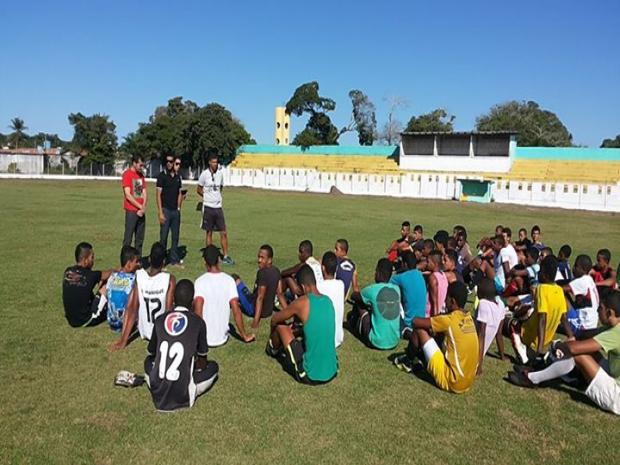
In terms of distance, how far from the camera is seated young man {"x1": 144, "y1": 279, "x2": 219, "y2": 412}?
4863 millimetres

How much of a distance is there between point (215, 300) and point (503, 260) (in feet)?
18.5

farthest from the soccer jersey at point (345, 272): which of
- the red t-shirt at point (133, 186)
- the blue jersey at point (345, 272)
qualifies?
the red t-shirt at point (133, 186)

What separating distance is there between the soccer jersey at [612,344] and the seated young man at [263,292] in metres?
4.11

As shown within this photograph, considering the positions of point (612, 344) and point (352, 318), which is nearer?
point (612, 344)

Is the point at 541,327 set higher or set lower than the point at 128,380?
higher

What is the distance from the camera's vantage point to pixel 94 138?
76188 millimetres

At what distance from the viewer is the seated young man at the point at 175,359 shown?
486 centimetres

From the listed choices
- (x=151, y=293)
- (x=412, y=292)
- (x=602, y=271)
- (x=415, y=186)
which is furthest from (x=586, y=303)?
(x=415, y=186)

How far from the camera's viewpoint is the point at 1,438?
14.3ft

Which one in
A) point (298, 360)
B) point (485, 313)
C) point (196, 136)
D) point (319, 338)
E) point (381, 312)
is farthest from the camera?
point (196, 136)

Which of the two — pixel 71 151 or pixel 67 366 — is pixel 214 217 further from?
pixel 71 151

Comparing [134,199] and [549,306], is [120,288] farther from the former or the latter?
[549,306]

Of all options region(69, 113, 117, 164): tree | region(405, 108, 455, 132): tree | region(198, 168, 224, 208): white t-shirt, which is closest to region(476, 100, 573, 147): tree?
region(405, 108, 455, 132): tree

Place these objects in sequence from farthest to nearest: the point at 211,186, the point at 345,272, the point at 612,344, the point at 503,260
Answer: the point at 211,186, the point at 503,260, the point at 345,272, the point at 612,344
